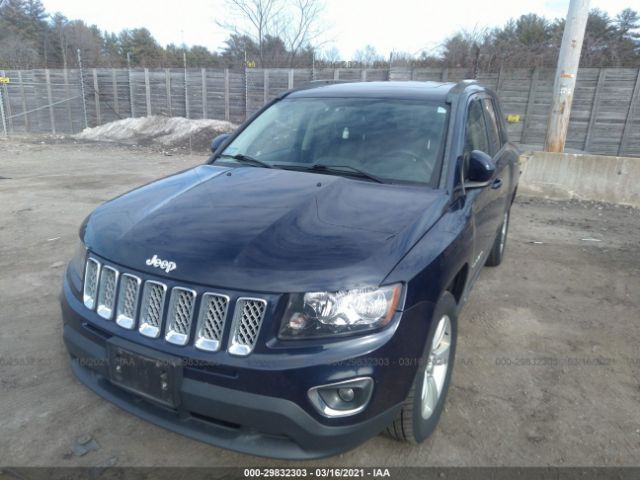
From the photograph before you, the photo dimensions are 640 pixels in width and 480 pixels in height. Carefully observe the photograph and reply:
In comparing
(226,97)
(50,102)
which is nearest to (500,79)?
(226,97)

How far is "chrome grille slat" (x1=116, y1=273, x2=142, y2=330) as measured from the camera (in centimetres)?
218

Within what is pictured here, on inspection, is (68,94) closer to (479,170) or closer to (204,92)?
(204,92)

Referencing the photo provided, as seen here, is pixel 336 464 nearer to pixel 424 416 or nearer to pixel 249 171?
pixel 424 416

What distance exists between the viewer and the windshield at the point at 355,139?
3076 mm

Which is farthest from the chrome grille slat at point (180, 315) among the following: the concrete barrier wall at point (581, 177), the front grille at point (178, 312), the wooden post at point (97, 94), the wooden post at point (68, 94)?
the wooden post at point (68, 94)

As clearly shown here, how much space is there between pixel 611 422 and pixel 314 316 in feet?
6.66

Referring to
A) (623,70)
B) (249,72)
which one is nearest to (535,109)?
(623,70)

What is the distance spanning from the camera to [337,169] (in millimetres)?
3109

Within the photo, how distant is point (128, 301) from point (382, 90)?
93.9 inches

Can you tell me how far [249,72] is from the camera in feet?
57.3

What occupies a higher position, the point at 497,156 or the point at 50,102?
the point at 497,156

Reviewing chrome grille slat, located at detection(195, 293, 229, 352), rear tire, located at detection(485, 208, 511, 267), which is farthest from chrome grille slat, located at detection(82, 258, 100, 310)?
rear tire, located at detection(485, 208, 511, 267)

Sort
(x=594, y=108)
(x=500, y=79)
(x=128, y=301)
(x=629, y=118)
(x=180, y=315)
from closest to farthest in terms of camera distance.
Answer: (x=180, y=315) → (x=128, y=301) → (x=629, y=118) → (x=594, y=108) → (x=500, y=79)

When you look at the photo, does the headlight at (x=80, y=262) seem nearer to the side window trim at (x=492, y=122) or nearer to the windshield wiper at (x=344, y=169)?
the windshield wiper at (x=344, y=169)
